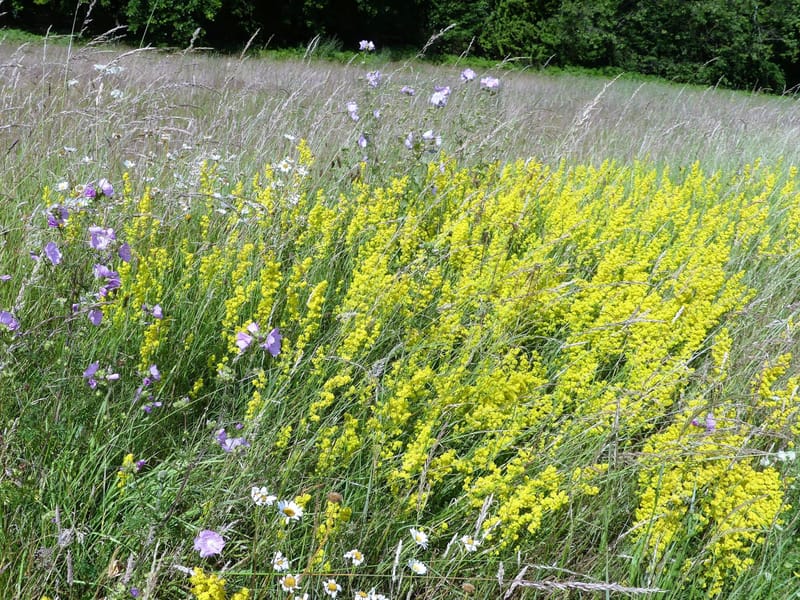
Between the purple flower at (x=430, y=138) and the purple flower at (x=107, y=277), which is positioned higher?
the purple flower at (x=430, y=138)

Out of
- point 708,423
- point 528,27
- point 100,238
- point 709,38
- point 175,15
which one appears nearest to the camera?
point 100,238

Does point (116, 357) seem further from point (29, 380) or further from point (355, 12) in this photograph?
point (355, 12)

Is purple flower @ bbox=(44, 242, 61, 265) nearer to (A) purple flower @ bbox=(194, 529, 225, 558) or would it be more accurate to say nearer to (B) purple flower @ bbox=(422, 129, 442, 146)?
(A) purple flower @ bbox=(194, 529, 225, 558)

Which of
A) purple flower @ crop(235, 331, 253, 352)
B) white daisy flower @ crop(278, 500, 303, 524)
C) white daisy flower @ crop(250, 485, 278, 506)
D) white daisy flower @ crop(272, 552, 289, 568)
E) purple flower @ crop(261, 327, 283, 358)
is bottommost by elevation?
white daisy flower @ crop(272, 552, 289, 568)

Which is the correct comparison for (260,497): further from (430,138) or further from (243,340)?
(430,138)

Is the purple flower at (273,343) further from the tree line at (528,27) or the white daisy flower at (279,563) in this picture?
the tree line at (528,27)

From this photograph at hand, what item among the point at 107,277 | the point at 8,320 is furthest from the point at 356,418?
the point at 8,320

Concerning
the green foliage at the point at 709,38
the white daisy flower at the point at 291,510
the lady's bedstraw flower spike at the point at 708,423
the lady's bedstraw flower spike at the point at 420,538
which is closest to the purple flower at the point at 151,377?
the white daisy flower at the point at 291,510

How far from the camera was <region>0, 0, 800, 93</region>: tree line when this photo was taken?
1345 centimetres

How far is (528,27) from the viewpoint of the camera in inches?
683

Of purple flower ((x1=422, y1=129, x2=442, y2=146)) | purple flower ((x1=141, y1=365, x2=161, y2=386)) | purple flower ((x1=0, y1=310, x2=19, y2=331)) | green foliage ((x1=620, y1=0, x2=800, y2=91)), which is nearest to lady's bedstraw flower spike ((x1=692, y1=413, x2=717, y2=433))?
purple flower ((x1=141, y1=365, x2=161, y2=386))

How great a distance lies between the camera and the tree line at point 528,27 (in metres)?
13.5

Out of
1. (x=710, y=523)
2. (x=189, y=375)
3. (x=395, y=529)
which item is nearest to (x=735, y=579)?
(x=710, y=523)

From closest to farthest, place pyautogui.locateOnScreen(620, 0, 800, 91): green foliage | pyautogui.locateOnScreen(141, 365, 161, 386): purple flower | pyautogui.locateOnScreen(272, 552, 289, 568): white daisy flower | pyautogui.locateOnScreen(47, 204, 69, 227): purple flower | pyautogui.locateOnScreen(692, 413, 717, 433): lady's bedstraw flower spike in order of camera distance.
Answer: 1. pyautogui.locateOnScreen(272, 552, 289, 568): white daisy flower
2. pyautogui.locateOnScreen(141, 365, 161, 386): purple flower
3. pyautogui.locateOnScreen(47, 204, 69, 227): purple flower
4. pyautogui.locateOnScreen(692, 413, 717, 433): lady's bedstraw flower spike
5. pyautogui.locateOnScreen(620, 0, 800, 91): green foliage
